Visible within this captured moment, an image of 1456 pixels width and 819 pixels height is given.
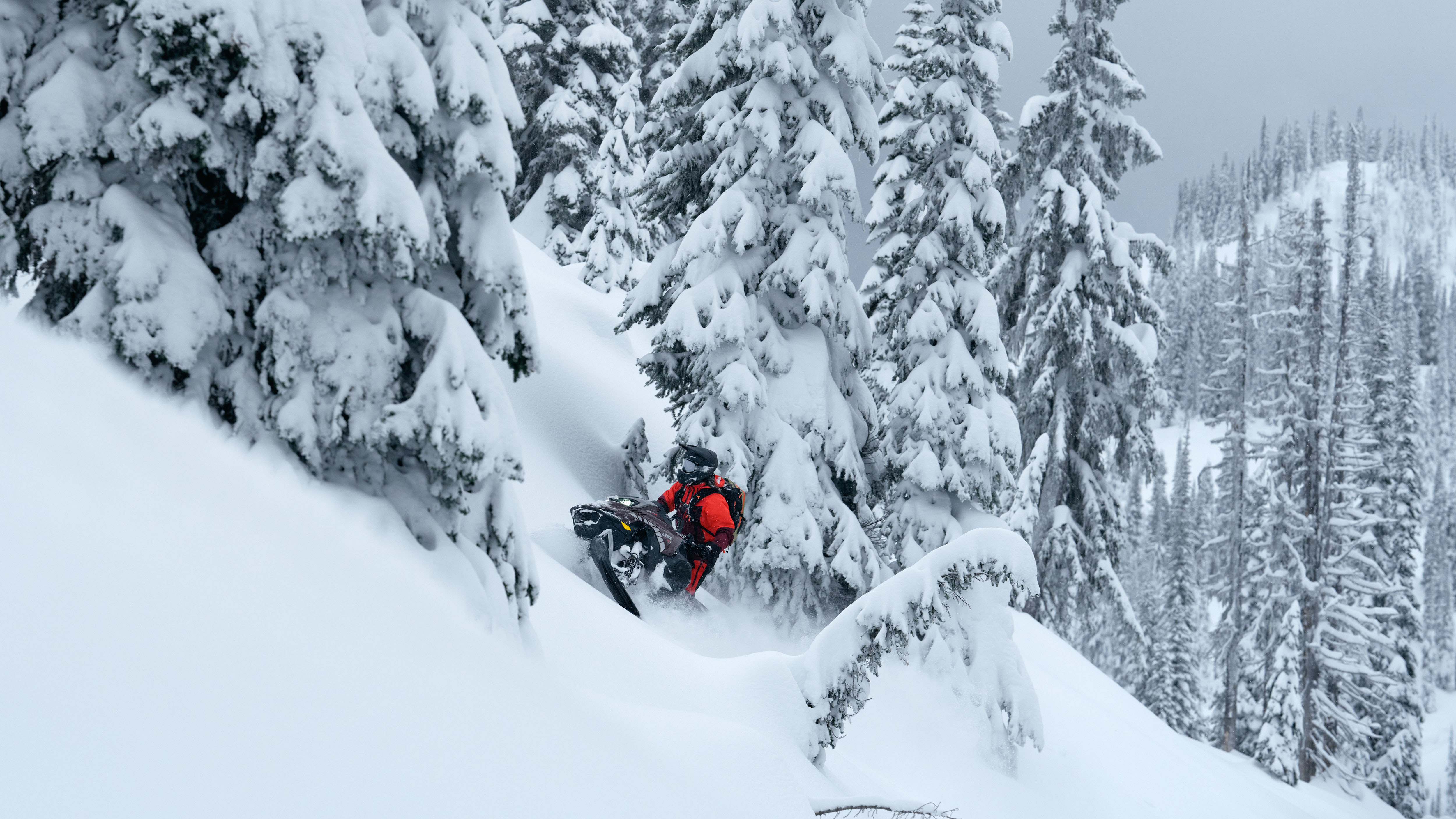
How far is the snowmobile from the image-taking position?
9422 mm

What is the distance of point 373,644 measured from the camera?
2.91m

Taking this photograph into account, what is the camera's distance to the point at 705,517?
993cm

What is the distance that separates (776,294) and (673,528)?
3.85 metres

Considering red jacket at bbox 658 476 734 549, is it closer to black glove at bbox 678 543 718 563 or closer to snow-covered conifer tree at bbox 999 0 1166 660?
black glove at bbox 678 543 718 563

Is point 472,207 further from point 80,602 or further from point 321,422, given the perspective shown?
point 80,602

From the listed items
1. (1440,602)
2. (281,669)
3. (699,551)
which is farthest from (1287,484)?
(1440,602)

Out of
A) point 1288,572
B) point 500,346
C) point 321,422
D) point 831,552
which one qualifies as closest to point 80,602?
point 321,422

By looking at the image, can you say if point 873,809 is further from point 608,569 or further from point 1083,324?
point 1083,324

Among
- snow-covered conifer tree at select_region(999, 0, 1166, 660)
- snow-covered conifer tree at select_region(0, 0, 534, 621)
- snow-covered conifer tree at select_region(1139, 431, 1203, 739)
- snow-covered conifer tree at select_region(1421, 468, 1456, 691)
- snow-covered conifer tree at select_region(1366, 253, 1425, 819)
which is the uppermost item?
snow-covered conifer tree at select_region(0, 0, 534, 621)

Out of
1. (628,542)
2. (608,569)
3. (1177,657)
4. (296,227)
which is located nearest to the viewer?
(296,227)

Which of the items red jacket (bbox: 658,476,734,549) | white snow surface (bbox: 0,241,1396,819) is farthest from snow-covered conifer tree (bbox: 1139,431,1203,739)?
white snow surface (bbox: 0,241,1396,819)

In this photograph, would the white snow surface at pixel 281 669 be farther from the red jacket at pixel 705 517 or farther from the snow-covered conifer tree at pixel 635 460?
the snow-covered conifer tree at pixel 635 460

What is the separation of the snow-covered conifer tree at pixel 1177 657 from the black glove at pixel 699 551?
37.6 m

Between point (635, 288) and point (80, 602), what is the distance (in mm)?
10824
